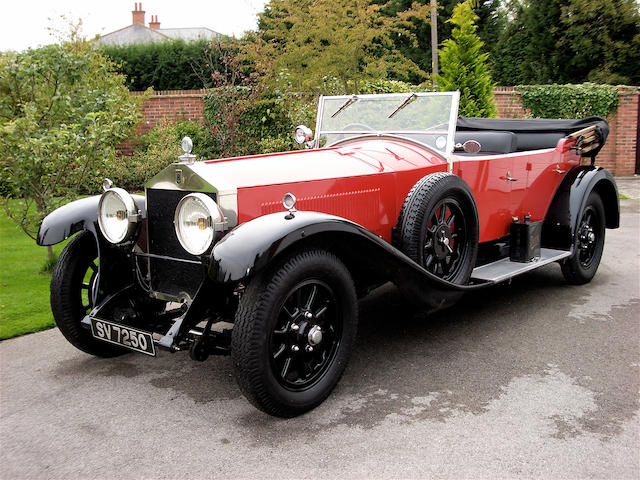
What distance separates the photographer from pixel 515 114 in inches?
596

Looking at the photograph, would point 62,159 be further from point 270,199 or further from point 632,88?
point 632,88

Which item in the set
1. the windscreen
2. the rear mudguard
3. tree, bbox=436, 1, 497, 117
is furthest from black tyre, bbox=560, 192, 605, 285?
tree, bbox=436, 1, 497, 117

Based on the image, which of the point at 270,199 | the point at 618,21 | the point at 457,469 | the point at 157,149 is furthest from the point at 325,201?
the point at 618,21

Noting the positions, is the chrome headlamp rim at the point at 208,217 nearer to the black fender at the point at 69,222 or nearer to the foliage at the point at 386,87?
the black fender at the point at 69,222

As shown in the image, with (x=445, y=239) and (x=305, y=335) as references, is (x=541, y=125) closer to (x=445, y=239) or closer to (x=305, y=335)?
(x=445, y=239)

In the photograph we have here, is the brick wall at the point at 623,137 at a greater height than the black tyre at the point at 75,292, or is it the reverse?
the brick wall at the point at 623,137

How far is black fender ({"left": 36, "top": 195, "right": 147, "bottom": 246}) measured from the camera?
3.75m

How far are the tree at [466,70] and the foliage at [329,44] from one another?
1.08 meters

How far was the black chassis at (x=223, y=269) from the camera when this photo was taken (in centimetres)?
287

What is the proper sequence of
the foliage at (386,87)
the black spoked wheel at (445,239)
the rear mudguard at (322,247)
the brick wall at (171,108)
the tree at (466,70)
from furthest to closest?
the brick wall at (171,108)
the foliage at (386,87)
the tree at (466,70)
the black spoked wheel at (445,239)
the rear mudguard at (322,247)

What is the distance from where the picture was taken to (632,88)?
47.3 ft

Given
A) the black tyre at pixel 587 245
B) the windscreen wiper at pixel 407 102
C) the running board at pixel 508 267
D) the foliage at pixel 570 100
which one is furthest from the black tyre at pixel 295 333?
the foliage at pixel 570 100

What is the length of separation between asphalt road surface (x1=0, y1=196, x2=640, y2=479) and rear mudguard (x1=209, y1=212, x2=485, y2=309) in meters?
0.51

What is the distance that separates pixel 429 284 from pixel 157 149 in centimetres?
923
